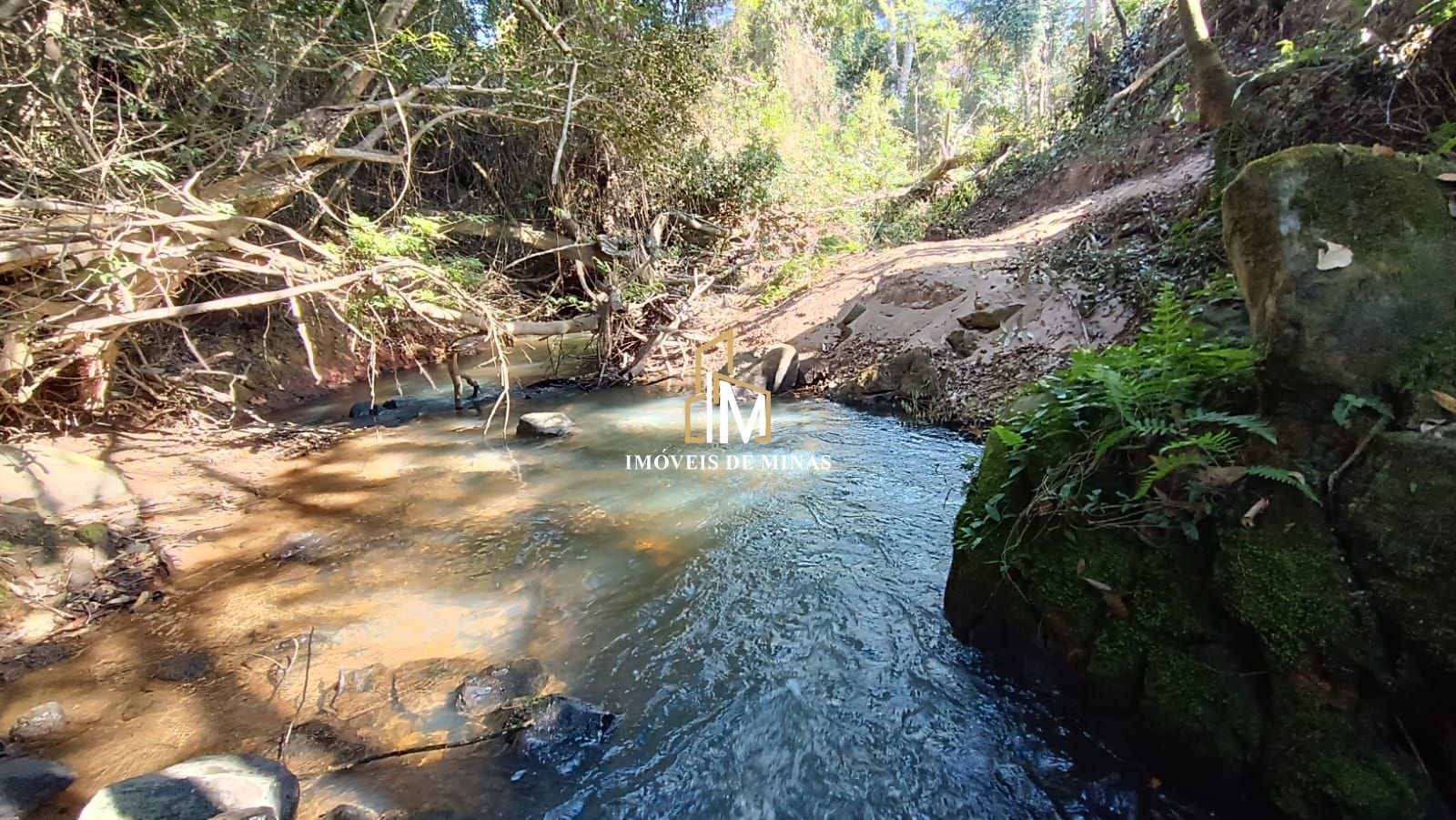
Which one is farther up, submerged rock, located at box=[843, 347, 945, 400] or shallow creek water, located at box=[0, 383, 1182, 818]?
submerged rock, located at box=[843, 347, 945, 400]

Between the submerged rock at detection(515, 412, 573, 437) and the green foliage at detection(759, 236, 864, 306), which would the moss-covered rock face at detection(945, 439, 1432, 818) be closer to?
the submerged rock at detection(515, 412, 573, 437)

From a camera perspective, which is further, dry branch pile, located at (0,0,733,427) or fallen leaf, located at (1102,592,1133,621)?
dry branch pile, located at (0,0,733,427)

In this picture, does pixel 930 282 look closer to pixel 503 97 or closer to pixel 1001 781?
pixel 503 97

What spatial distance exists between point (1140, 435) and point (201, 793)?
13.1 ft

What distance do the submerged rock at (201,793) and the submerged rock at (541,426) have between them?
514cm

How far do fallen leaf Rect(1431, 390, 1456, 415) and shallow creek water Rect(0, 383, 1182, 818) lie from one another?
166 cm

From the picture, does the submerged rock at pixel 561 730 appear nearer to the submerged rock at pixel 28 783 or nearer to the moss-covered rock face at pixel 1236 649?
the submerged rock at pixel 28 783

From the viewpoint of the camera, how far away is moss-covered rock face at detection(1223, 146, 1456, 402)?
2121 mm

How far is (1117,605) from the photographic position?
2578mm

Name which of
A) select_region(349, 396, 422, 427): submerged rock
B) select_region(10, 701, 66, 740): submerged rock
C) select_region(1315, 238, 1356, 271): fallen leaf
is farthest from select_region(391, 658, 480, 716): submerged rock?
select_region(349, 396, 422, 427): submerged rock

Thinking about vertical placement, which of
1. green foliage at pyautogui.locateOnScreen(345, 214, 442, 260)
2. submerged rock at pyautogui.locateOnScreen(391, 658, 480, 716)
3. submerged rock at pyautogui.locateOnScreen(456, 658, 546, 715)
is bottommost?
submerged rock at pyautogui.locateOnScreen(391, 658, 480, 716)

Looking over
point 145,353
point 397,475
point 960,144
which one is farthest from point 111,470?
point 960,144

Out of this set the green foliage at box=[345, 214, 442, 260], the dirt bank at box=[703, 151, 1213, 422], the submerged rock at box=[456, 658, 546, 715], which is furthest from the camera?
the dirt bank at box=[703, 151, 1213, 422]

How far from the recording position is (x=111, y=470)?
5766 millimetres
